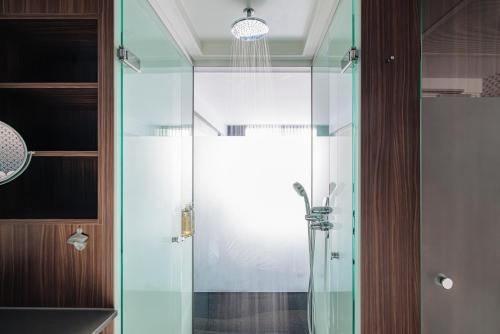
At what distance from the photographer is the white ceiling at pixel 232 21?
162cm

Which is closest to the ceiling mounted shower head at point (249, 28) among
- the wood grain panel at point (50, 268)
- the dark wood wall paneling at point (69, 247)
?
the dark wood wall paneling at point (69, 247)

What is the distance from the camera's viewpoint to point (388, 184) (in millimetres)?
1285

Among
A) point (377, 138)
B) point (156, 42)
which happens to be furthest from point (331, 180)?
point (156, 42)

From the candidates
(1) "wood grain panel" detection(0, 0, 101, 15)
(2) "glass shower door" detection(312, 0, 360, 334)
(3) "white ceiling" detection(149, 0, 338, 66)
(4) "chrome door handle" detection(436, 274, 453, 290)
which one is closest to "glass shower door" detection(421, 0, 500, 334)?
(4) "chrome door handle" detection(436, 274, 453, 290)

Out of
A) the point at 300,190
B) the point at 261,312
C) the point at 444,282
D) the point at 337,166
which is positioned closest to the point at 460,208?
the point at 444,282

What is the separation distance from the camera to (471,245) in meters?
1.28

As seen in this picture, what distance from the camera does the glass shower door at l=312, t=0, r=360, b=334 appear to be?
1348 mm

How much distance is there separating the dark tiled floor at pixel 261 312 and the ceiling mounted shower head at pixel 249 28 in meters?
1.50

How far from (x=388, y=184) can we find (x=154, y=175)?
1.15 m

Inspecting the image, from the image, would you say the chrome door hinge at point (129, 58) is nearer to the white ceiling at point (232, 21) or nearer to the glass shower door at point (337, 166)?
the white ceiling at point (232, 21)

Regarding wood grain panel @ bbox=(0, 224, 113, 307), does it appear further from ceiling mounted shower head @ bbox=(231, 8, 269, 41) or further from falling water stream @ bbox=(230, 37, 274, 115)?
ceiling mounted shower head @ bbox=(231, 8, 269, 41)

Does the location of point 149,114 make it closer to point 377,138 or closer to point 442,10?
point 377,138

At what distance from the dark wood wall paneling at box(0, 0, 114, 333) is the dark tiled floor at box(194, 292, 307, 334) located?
0.77 metres

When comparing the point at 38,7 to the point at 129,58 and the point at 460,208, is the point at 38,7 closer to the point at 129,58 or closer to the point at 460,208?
the point at 129,58
